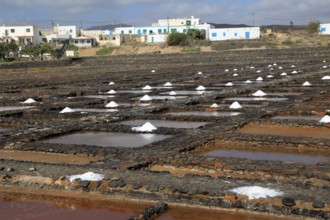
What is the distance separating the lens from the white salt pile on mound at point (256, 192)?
4.71 metres

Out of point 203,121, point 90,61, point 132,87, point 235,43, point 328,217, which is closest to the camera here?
point 328,217

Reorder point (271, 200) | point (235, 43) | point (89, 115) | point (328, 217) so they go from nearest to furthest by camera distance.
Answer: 1. point (328, 217)
2. point (271, 200)
3. point (89, 115)
4. point (235, 43)

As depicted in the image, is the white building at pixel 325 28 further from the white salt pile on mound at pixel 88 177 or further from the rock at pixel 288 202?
the rock at pixel 288 202

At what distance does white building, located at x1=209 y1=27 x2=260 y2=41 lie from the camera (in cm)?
6172

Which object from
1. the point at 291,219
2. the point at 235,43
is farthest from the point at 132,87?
the point at 235,43

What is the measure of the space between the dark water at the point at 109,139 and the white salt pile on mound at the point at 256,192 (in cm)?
308

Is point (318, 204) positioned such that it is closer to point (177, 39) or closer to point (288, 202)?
point (288, 202)

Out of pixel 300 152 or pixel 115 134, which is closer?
pixel 300 152

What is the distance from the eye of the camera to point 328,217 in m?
4.18

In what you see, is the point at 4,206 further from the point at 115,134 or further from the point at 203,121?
the point at 203,121

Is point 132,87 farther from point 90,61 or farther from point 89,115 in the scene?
point 90,61

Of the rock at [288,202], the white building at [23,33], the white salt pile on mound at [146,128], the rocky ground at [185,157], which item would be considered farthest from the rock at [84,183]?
the white building at [23,33]

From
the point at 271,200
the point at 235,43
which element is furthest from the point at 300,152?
the point at 235,43

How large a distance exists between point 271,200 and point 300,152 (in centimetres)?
263
